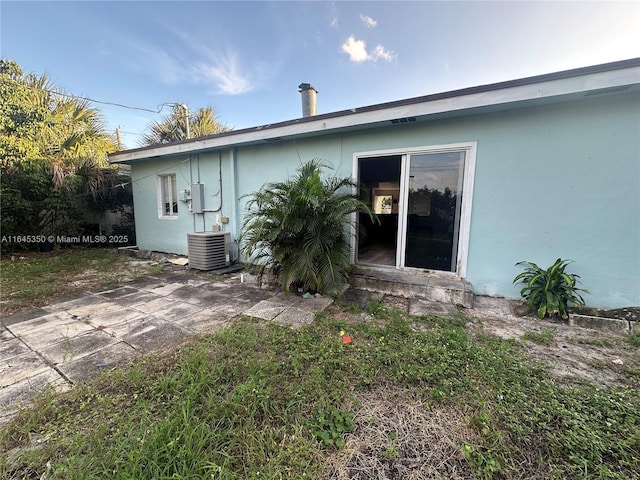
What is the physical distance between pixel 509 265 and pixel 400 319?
1.87 metres

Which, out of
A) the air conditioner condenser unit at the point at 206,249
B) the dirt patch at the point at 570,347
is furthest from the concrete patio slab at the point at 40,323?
the dirt patch at the point at 570,347

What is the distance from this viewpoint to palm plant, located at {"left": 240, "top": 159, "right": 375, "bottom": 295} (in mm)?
3586

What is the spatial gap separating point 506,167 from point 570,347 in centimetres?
225

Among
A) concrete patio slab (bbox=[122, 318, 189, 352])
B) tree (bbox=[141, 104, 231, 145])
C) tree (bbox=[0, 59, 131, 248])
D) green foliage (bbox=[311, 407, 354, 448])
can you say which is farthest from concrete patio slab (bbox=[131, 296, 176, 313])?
tree (bbox=[141, 104, 231, 145])

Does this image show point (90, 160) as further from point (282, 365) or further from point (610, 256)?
point (610, 256)

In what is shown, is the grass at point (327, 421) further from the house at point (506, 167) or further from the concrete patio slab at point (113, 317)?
the house at point (506, 167)

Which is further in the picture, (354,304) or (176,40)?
(176,40)

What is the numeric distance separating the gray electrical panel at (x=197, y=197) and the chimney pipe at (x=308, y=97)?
3064 mm

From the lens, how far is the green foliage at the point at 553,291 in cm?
305

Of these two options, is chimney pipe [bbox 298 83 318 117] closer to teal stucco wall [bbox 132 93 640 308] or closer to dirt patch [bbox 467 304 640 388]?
teal stucco wall [bbox 132 93 640 308]

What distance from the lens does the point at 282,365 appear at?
216cm

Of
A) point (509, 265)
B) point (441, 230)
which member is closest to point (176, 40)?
point (441, 230)

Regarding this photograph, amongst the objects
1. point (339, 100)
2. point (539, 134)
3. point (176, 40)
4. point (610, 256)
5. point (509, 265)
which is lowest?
point (509, 265)

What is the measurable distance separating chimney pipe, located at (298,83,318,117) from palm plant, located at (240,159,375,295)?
2907 millimetres
